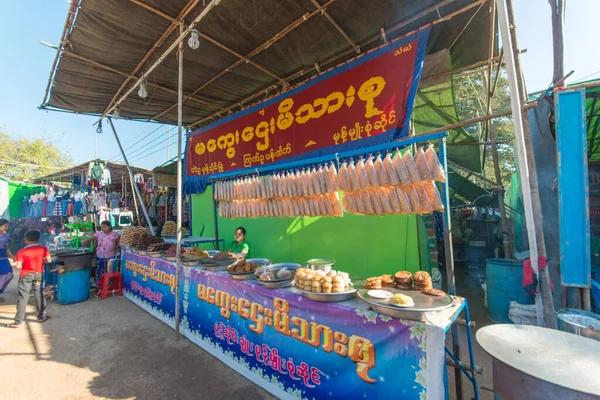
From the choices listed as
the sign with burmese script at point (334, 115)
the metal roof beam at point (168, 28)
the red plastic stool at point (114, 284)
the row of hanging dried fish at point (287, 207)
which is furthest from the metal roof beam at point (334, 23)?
the red plastic stool at point (114, 284)

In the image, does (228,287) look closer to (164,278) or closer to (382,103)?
(164,278)

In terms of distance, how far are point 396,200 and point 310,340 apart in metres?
1.58

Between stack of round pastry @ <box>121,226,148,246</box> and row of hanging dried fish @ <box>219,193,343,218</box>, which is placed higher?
row of hanging dried fish @ <box>219,193,343,218</box>

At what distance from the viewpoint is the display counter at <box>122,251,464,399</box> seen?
1.80 m

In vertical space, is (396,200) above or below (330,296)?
above

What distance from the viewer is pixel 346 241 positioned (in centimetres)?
461

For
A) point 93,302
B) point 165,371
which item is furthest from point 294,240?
point 93,302

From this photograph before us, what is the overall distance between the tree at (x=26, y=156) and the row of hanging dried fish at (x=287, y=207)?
23.6 meters

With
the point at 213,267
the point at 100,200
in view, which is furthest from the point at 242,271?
the point at 100,200

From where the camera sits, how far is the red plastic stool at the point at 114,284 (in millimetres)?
5863

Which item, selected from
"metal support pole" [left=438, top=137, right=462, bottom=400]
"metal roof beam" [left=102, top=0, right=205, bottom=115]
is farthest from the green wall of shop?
"metal roof beam" [left=102, top=0, right=205, bottom=115]

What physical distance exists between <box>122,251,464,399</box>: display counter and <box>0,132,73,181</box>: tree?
24024mm

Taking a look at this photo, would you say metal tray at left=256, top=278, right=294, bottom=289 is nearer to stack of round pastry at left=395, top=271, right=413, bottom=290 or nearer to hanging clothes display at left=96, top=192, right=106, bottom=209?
stack of round pastry at left=395, top=271, right=413, bottom=290

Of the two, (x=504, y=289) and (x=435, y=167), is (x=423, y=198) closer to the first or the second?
(x=435, y=167)
